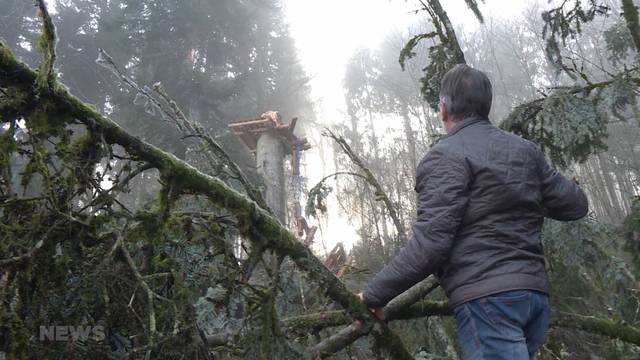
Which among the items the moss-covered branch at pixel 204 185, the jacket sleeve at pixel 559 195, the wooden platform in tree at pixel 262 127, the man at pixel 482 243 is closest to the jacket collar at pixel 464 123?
the man at pixel 482 243

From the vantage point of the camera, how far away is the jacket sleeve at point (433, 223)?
185 centimetres

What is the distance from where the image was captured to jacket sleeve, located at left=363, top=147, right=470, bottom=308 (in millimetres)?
1850

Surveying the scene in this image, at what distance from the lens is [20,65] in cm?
154

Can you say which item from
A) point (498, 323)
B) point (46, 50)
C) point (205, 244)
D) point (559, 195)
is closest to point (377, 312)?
point (498, 323)

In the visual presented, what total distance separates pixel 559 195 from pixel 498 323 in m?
0.79

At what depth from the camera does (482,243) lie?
6.10 feet

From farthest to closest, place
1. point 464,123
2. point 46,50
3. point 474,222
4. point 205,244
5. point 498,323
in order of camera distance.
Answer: point 205,244 < point 464,123 < point 474,222 < point 498,323 < point 46,50

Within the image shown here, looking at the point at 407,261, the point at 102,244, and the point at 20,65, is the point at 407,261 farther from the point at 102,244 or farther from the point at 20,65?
the point at 20,65

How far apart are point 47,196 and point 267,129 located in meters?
9.97

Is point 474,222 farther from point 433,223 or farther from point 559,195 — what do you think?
point 559,195

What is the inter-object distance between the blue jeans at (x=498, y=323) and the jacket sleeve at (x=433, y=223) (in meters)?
0.25

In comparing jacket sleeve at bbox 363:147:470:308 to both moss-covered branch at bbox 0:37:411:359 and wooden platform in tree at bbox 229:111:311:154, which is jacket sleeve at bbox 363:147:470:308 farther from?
wooden platform in tree at bbox 229:111:311:154

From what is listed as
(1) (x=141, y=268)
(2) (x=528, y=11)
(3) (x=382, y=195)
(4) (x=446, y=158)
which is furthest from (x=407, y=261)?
(2) (x=528, y=11)

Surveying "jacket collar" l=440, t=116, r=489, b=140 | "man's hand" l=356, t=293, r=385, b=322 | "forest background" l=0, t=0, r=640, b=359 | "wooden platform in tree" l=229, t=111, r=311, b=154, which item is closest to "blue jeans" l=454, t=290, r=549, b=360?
"man's hand" l=356, t=293, r=385, b=322
